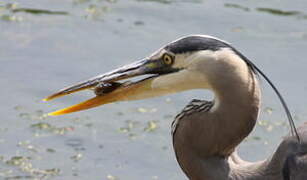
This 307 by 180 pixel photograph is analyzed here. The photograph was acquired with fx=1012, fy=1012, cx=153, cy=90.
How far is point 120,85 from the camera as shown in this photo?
5.80m

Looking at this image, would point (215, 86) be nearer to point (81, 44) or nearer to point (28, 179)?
point (28, 179)

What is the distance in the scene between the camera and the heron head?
5426mm

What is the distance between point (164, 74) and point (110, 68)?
2.62m

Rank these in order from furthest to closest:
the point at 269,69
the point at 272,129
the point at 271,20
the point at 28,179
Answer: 1. the point at 271,20
2. the point at 269,69
3. the point at 272,129
4. the point at 28,179

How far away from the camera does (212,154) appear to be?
5590 mm

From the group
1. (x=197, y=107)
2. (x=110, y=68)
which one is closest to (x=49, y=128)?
(x=110, y=68)

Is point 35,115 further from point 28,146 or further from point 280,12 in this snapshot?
point 280,12

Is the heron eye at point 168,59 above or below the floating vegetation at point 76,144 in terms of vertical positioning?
above

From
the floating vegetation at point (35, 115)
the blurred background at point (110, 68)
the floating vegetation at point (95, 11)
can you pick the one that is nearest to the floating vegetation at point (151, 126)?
the blurred background at point (110, 68)

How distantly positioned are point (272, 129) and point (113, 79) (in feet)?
7.63

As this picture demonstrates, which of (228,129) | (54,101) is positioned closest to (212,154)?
(228,129)

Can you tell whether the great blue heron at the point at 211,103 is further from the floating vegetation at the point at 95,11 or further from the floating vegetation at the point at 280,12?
the floating vegetation at the point at 280,12

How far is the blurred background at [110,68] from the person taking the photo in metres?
7.31

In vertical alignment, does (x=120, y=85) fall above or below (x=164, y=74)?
below
